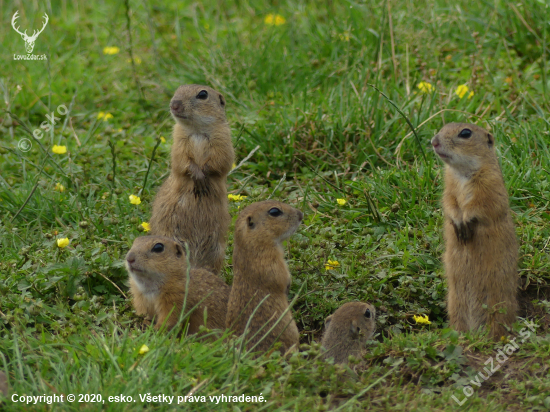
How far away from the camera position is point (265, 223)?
516 centimetres

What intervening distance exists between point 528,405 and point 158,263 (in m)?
2.50

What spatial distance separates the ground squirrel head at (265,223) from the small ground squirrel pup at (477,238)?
1159mm

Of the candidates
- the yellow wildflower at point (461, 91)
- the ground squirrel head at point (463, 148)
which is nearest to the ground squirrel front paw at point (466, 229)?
the ground squirrel head at point (463, 148)

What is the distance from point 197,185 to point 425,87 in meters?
2.81

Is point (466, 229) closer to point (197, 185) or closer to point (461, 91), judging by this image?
point (197, 185)

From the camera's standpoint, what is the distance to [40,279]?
541cm

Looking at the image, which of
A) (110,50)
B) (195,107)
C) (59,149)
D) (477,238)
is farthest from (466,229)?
(110,50)

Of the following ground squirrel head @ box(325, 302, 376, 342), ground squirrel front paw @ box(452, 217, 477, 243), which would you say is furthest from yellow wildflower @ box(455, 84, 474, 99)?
A: ground squirrel head @ box(325, 302, 376, 342)

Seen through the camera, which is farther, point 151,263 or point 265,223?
point 265,223

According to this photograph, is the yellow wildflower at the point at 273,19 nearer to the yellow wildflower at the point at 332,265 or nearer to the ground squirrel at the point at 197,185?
the ground squirrel at the point at 197,185

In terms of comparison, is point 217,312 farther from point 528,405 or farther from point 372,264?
point 528,405

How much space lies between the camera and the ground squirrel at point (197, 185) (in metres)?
5.90

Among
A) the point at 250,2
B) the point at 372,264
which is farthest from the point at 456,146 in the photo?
the point at 250,2

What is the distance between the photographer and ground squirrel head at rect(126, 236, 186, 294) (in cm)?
495
